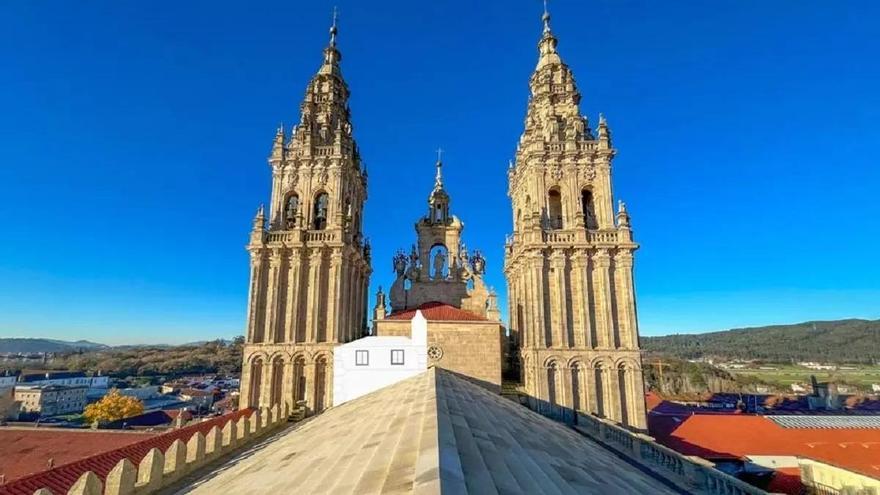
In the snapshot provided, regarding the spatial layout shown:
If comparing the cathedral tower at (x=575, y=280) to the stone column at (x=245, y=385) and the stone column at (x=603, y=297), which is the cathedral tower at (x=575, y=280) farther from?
the stone column at (x=245, y=385)

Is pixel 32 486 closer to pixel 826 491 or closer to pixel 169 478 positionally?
pixel 169 478

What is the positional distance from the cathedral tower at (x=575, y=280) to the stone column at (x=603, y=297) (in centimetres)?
7

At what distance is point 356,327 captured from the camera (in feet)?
115

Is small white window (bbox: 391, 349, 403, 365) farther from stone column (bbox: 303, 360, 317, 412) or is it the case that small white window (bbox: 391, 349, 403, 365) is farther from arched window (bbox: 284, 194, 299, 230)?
arched window (bbox: 284, 194, 299, 230)

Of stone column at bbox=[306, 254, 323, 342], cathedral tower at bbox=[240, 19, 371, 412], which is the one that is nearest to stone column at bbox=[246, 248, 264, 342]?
cathedral tower at bbox=[240, 19, 371, 412]

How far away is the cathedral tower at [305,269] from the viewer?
29.3 metres

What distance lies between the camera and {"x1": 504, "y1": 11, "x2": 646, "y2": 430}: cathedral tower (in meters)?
29.0

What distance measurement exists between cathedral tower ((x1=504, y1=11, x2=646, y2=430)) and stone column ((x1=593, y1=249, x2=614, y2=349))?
66mm

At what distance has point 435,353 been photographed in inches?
1147

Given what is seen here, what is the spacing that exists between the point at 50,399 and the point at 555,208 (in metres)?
109

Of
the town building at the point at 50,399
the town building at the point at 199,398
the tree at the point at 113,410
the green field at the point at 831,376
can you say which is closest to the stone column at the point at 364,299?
the tree at the point at 113,410

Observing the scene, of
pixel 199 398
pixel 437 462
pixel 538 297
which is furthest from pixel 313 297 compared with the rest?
pixel 199 398

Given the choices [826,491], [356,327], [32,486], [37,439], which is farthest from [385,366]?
[826,491]

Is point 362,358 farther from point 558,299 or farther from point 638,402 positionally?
point 638,402
